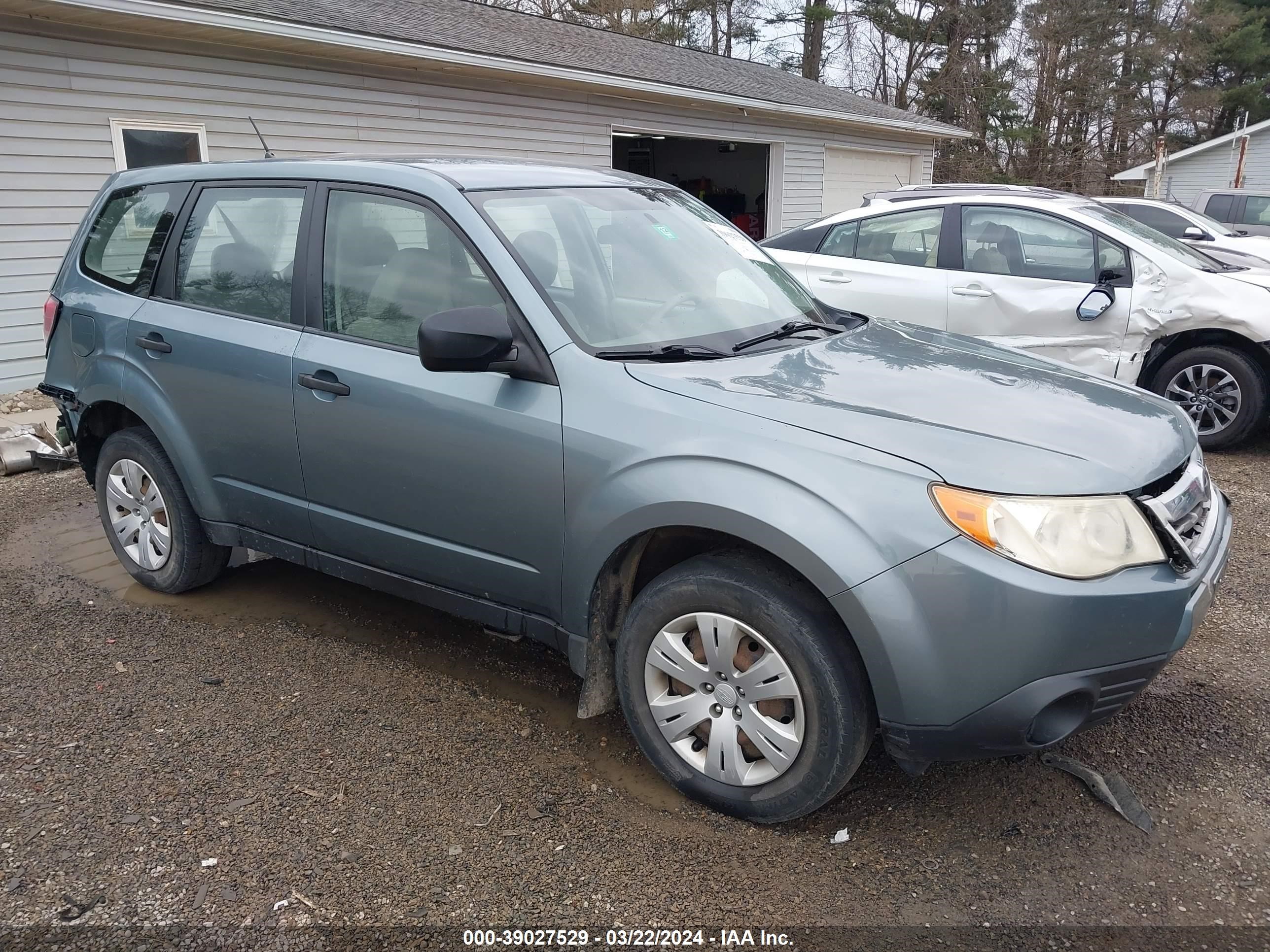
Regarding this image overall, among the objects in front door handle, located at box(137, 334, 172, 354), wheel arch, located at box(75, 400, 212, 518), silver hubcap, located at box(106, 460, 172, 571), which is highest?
front door handle, located at box(137, 334, 172, 354)

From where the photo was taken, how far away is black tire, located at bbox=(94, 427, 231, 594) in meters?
4.19

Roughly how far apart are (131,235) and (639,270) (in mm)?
2426

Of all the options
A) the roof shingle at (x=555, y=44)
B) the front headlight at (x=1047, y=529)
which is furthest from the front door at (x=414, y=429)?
the roof shingle at (x=555, y=44)

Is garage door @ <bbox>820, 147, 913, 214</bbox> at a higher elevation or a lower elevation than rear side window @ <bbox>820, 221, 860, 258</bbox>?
higher

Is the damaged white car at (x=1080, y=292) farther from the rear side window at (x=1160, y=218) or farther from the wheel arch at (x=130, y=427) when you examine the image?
the rear side window at (x=1160, y=218)

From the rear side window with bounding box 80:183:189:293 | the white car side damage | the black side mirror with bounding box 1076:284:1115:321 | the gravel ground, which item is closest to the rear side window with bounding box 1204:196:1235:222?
the white car side damage

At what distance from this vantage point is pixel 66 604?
4422 mm

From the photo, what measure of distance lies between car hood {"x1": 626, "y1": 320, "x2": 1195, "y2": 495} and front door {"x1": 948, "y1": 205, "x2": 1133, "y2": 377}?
139 inches

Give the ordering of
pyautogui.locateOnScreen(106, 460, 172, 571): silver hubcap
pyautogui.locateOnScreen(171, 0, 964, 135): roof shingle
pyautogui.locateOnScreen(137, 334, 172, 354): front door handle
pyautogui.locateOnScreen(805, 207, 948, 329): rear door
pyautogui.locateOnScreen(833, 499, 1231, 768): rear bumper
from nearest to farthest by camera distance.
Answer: pyautogui.locateOnScreen(833, 499, 1231, 768): rear bumper → pyautogui.locateOnScreen(137, 334, 172, 354): front door handle → pyautogui.locateOnScreen(106, 460, 172, 571): silver hubcap → pyautogui.locateOnScreen(805, 207, 948, 329): rear door → pyautogui.locateOnScreen(171, 0, 964, 135): roof shingle

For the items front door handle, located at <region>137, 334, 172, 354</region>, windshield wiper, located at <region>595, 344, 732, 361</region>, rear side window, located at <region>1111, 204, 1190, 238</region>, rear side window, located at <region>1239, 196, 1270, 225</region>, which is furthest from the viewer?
rear side window, located at <region>1239, 196, 1270, 225</region>

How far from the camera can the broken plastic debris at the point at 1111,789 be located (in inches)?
110

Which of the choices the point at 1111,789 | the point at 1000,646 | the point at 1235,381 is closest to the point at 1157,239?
the point at 1235,381

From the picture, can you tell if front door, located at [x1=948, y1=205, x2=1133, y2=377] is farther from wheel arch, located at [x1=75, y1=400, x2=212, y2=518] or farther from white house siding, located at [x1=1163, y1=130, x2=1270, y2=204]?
white house siding, located at [x1=1163, y1=130, x2=1270, y2=204]

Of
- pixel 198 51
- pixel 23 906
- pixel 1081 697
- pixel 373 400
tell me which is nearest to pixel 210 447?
pixel 373 400
